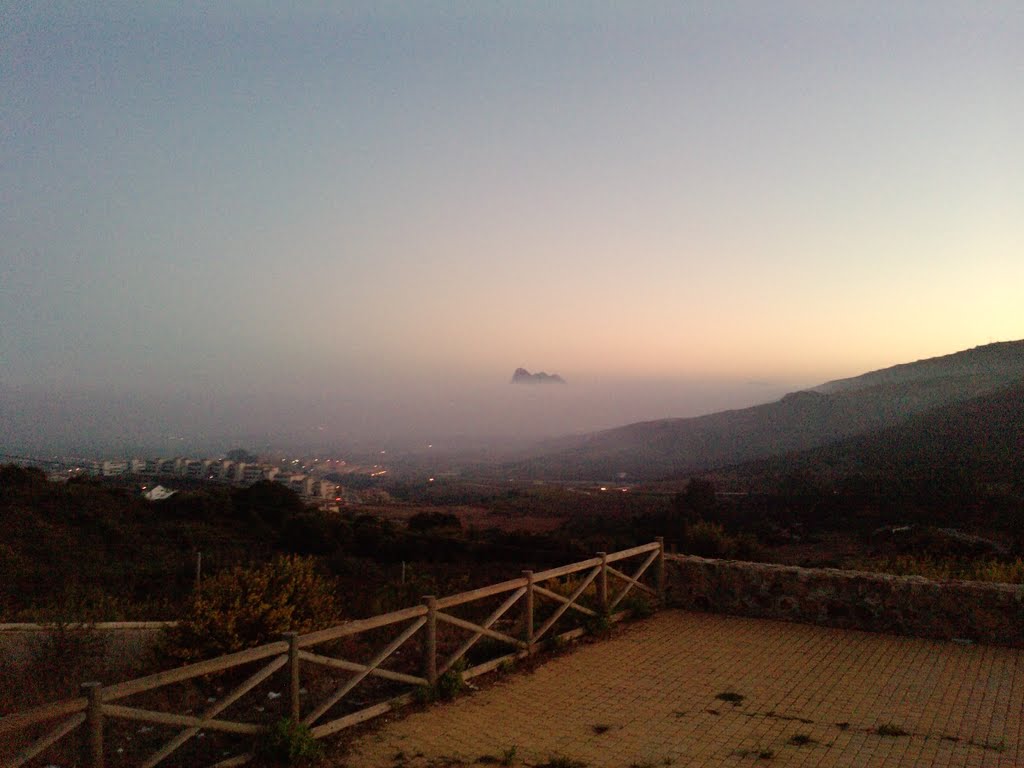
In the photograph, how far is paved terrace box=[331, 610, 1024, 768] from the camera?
20.0ft

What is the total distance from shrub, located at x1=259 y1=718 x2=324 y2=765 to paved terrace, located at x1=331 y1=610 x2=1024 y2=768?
0.82 feet

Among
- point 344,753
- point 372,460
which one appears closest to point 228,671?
point 344,753

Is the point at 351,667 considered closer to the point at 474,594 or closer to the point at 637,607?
the point at 474,594

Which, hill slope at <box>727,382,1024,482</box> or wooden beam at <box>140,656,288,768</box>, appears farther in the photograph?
hill slope at <box>727,382,1024,482</box>

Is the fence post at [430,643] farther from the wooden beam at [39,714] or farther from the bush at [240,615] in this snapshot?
the wooden beam at [39,714]

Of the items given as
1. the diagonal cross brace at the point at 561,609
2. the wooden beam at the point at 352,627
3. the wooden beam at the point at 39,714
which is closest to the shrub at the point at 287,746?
the wooden beam at the point at 352,627

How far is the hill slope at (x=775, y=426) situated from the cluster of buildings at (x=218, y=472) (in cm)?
1904

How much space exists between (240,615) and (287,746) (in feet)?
8.28

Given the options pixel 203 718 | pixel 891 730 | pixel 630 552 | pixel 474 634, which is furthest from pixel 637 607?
pixel 203 718

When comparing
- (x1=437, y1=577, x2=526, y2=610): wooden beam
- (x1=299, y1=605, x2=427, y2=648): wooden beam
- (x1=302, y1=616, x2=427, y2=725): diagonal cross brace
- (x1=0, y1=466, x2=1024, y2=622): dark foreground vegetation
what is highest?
(x1=299, y1=605, x2=427, y2=648): wooden beam

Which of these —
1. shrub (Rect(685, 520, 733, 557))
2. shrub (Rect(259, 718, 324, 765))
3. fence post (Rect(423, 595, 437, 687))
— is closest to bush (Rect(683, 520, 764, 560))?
shrub (Rect(685, 520, 733, 557))

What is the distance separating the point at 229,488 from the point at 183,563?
612 inches

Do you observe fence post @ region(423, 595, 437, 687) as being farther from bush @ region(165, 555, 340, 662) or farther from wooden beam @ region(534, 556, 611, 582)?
wooden beam @ region(534, 556, 611, 582)

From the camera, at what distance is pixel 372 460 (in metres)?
60.5
